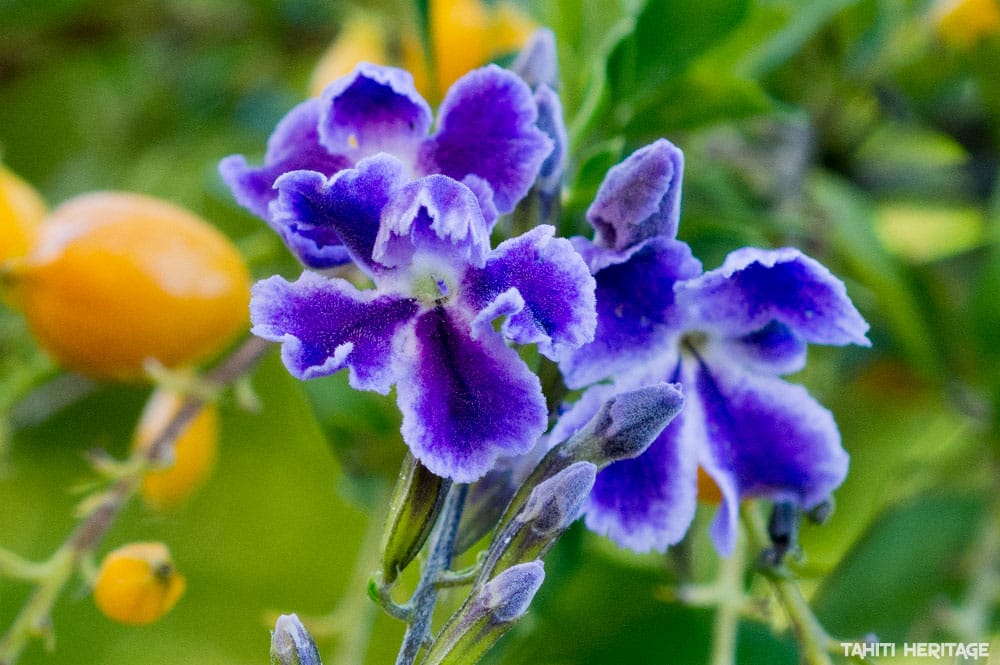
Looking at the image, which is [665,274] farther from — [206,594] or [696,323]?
[206,594]

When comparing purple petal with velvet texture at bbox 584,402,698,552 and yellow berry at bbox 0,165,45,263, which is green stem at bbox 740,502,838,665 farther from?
yellow berry at bbox 0,165,45,263

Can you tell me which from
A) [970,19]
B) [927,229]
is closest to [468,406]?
[970,19]

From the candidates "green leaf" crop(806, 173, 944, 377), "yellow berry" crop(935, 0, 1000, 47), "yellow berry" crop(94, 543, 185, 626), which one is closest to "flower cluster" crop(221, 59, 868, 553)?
"yellow berry" crop(94, 543, 185, 626)

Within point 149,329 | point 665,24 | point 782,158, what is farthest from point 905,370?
point 149,329

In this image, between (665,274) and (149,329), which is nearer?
(665,274)

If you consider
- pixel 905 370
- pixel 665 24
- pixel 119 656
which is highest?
pixel 665 24

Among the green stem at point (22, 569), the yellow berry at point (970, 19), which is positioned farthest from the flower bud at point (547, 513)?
the yellow berry at point (970, 19)

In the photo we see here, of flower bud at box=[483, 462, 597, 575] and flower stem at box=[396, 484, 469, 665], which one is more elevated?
flower bud at box=[483, 462, 597, 575]
